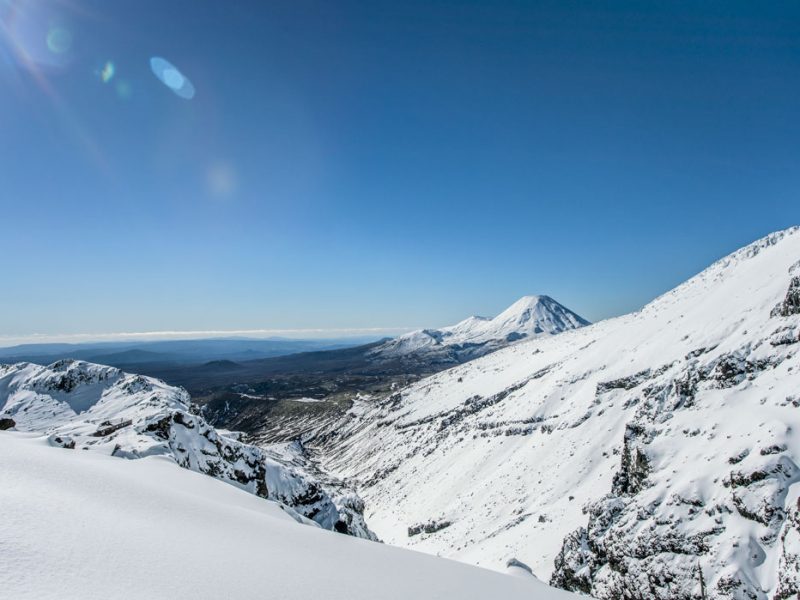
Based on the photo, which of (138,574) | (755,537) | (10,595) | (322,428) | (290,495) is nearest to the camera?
(10,595)

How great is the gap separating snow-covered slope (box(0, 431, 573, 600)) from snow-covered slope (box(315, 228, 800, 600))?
1858 centimetres

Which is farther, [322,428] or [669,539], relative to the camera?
[322,428]

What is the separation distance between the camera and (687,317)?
220 ft

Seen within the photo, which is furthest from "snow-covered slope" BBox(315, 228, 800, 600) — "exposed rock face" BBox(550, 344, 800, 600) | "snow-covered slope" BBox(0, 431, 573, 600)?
"snow-covered slope" BBox(0, 431, 573, 600)

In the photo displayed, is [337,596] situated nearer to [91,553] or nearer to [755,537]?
[91,553]

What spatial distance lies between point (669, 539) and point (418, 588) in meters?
23.5

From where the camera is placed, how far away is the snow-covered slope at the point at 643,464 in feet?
73.6

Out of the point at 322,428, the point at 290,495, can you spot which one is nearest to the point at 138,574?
the point at 290,495

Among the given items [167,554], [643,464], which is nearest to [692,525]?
[643,464]

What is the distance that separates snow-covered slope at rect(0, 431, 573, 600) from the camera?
5.74 meters

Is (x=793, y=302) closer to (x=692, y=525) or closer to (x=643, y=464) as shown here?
(x=643, y=464)

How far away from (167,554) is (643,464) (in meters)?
35.2

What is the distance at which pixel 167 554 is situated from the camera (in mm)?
7344

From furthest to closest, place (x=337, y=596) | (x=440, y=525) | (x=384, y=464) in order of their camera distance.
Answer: (x=384, y=464) < (x=440, y=525) < (x=337, y=596)
